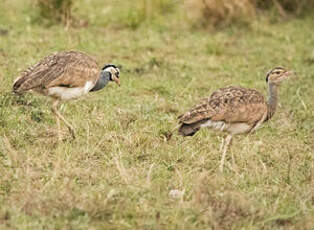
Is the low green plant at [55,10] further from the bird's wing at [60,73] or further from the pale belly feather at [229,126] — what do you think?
the pale belly feather at [229,126]

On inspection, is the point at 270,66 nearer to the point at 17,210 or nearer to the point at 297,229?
the point at 297,229

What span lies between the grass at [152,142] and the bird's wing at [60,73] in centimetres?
48

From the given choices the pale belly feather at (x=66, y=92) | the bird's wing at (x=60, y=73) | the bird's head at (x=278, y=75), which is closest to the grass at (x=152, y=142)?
the pale belly feather at (x=66, y=92)

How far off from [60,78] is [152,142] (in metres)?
1.04

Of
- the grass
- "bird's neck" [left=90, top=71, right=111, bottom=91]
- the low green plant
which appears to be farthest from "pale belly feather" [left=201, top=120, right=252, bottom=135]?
the low green plant

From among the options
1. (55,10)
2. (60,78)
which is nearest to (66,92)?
(60,78)

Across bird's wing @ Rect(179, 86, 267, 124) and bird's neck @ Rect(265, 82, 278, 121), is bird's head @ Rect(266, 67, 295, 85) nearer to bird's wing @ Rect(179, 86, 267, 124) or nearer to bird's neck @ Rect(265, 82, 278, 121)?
bird's neck @ Rect(265, 82, 278, 121)

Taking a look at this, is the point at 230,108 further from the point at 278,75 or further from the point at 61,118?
the point at 61,118

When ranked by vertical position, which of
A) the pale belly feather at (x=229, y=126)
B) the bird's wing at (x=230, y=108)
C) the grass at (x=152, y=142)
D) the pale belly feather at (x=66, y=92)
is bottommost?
→ the grass at (x=152, y=142)

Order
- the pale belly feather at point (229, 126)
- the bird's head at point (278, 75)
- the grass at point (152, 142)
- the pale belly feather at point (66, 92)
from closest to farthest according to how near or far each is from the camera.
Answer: the grass at point (152, 142), the pale belly feather at point (229, 126), the pale belly feather at point (66, 92), the bird's head at point (278, 75)

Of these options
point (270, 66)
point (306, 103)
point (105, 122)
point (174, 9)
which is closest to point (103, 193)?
point (105, 122)

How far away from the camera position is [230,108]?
251 inches

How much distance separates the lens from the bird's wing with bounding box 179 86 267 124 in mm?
6246

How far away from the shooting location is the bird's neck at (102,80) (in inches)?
294
